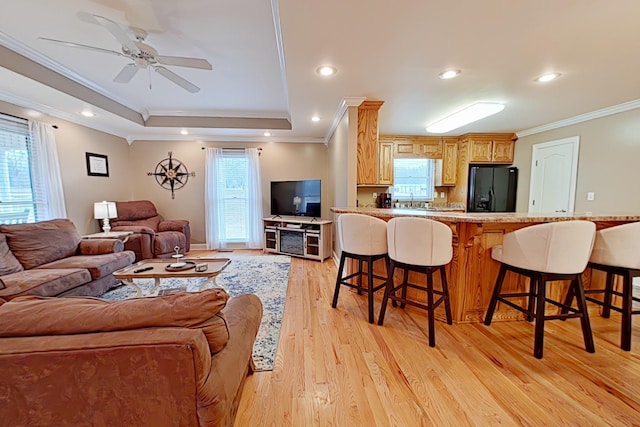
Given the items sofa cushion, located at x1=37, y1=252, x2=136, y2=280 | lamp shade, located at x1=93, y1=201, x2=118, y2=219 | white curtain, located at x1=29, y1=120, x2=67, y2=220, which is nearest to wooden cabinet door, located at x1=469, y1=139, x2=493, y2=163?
sofa cushion, located at x1=37, y1=252, x2=136, y2=280

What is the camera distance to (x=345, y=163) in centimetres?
367

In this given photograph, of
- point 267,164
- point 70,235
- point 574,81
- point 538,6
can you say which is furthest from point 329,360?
point 267,164

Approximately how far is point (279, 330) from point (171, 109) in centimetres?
430

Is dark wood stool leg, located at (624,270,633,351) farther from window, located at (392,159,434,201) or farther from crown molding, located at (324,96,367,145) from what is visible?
window, located at (392,159,434,201)

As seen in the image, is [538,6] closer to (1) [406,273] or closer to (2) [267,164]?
(1) [406,273]

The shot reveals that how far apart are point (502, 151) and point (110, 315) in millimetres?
6416

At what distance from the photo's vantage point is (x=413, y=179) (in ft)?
18.5

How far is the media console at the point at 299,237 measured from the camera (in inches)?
187

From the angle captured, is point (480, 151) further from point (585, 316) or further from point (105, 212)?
point (105, 212)

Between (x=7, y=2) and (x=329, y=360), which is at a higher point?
(x=7, y=2)

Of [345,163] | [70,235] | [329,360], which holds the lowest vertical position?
[329,360]

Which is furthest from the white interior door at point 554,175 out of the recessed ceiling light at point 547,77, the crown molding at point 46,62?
the crown molding at point 46,62

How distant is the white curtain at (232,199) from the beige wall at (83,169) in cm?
161

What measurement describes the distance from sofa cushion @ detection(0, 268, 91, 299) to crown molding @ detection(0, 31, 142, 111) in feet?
7.27
